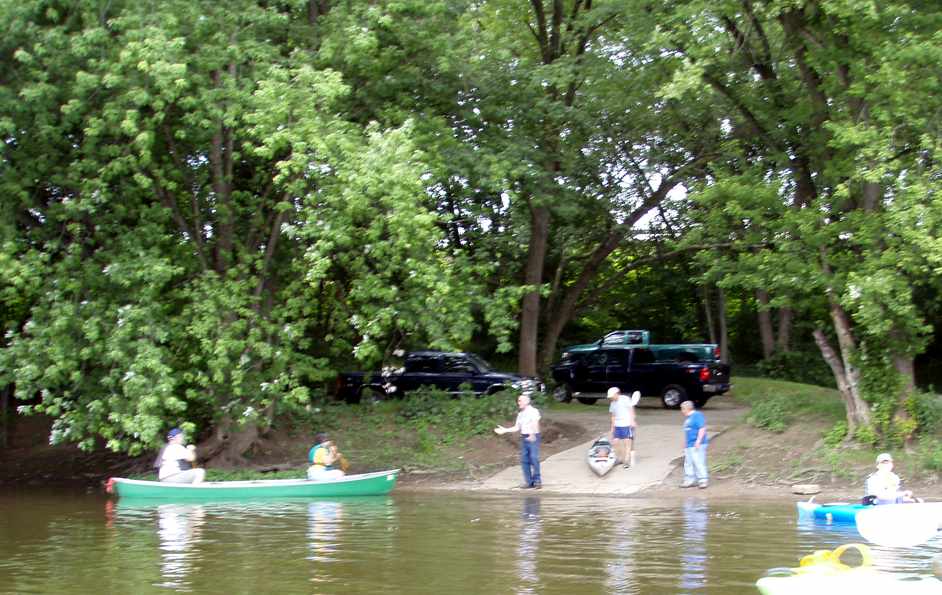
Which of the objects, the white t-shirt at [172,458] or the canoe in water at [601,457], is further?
the canoe in water at [601,457]

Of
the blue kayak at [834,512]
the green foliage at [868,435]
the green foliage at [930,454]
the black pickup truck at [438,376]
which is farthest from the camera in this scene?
the black pickup truck at [438,376]

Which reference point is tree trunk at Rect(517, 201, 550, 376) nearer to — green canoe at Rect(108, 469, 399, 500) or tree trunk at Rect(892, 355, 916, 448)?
green canoe at Rect(108, 469, 399, 500)

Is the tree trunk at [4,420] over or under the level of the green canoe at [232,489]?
over

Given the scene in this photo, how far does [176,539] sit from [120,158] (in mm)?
8036

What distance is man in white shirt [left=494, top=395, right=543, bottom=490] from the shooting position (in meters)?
21.1

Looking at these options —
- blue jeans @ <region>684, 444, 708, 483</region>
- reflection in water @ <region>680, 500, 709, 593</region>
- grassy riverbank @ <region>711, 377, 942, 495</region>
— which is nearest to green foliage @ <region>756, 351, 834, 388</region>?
grassy riverbank @ <region>711, 377, 942, 495</region>

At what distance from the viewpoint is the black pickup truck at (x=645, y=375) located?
3009cm

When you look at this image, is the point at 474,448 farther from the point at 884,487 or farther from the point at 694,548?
the point at 694,548

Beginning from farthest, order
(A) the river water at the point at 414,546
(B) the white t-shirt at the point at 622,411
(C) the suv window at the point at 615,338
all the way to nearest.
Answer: (C) the suv window at the point at 615,338 → (B) the white t-shirt at the point at 622,411 → (A) the river water at the point at 414,546

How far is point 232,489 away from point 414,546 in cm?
676

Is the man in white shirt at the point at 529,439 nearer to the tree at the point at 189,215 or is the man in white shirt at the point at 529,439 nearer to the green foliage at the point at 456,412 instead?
the tree at the point at 189,215

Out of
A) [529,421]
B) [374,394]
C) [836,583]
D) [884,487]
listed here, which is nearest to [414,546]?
[836,583]

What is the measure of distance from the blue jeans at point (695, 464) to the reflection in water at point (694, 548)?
67.7 inches

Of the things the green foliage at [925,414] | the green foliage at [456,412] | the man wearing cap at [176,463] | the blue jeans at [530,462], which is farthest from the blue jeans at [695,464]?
the man wearing cap at [176,463]
